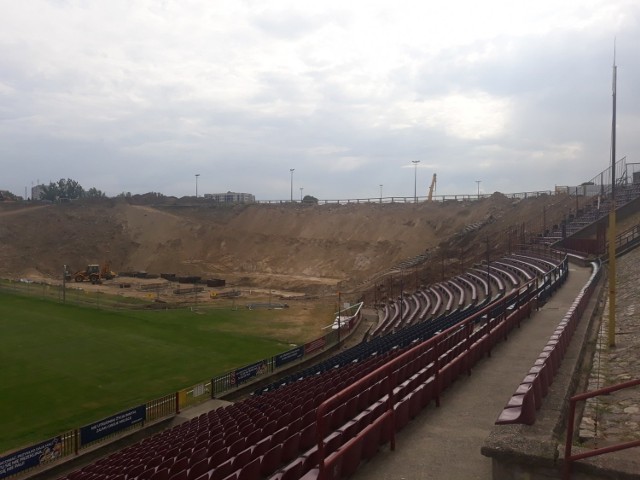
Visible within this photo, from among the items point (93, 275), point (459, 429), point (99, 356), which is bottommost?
point (99, 356)

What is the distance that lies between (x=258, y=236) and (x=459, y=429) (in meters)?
84.6

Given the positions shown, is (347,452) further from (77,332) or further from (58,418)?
(77,332)

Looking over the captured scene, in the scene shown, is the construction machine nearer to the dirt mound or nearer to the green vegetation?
the dirt mound

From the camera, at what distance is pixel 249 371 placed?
25.1 metres

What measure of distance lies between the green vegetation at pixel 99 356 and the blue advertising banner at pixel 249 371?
7.78ft

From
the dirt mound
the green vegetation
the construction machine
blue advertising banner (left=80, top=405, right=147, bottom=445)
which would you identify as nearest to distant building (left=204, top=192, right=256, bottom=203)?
the dirt mound

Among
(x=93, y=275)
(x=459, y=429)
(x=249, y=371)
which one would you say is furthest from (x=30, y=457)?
(x=93, y=275)

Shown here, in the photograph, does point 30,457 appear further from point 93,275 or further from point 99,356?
point 93,275

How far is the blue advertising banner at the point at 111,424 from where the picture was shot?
1742 cm

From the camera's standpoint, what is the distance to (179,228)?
315 ft

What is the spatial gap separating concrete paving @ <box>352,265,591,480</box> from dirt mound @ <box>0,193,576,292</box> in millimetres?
52893

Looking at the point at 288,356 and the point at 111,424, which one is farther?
the point at 288,356

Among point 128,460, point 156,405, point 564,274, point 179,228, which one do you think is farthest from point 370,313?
point 179,228

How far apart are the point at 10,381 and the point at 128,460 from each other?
49.7 feet
